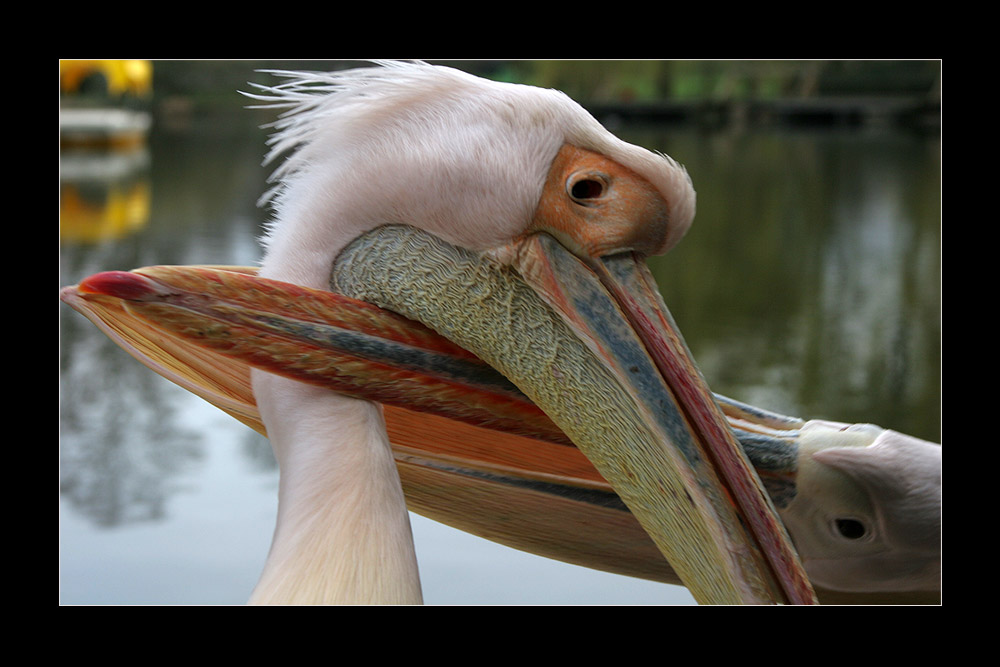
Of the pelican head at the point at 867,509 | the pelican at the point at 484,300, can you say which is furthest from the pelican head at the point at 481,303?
the pelican head at the point at 867,509

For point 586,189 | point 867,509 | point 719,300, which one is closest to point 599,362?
point 586,189

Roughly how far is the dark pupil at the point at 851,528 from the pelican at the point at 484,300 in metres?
0.70

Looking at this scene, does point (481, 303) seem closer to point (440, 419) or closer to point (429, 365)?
point (429, 365)

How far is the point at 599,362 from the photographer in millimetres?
1438

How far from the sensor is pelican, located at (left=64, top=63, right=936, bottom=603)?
1.38 metres

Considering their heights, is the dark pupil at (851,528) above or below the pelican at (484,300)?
below

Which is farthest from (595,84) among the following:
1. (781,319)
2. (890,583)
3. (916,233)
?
(916,233)

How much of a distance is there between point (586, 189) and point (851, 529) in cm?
106

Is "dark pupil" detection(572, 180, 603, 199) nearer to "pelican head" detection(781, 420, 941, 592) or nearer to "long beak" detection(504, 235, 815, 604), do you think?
"long beak" detection(504, 235, 815, 604)

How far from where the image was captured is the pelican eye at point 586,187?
142 centimetres

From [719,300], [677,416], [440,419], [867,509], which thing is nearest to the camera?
[677,416]

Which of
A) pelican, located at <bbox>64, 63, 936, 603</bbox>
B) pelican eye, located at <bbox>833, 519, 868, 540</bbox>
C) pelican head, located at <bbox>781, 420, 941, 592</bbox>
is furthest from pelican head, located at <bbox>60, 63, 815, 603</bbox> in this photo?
pelican eye, located at <bbox>833, 519, 868, 540</bbox>

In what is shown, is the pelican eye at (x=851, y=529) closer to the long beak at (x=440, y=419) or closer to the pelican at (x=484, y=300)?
the long beak at (x=440, y=419)

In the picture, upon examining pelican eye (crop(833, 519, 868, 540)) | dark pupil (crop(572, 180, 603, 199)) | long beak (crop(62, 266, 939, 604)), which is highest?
dark pupil (crop(572, 180, 603, 199))
